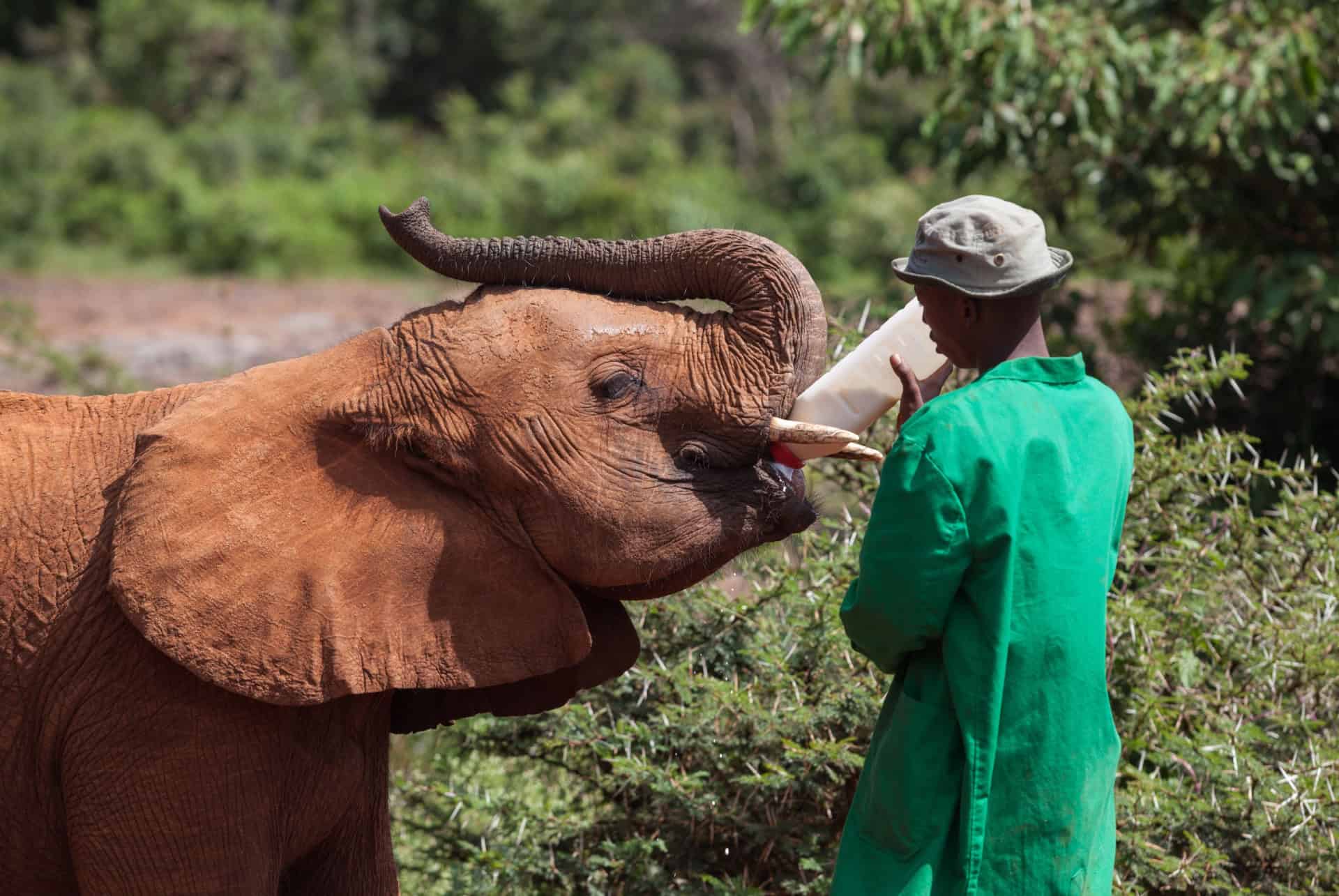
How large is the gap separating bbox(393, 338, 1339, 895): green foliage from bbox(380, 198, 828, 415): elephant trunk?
4.07ft

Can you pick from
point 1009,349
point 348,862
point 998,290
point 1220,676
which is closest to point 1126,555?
point 1220,676

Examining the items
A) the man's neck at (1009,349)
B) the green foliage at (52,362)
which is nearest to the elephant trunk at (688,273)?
the man's neck at (1009,349)

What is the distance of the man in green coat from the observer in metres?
2.63

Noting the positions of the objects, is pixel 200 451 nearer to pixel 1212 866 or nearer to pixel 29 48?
pixel 1212 866

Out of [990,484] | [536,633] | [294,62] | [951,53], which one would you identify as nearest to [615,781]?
[536,633]

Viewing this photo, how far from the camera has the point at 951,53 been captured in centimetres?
696

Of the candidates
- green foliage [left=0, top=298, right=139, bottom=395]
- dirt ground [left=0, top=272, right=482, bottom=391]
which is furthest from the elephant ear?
dirt ground [left=0, top=272, right=482, bottom=391]

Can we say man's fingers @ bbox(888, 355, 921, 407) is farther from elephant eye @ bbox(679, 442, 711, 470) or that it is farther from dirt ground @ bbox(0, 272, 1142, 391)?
dirt ground @ bbox(0, 272, 1142, 391)

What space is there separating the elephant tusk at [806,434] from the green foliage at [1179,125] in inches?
163

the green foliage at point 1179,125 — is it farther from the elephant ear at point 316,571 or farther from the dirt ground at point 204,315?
the elephant ear at point 316,571

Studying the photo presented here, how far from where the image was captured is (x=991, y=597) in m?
2.65

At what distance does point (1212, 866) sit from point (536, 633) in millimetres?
1861

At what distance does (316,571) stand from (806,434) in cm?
95

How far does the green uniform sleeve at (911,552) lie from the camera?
2.61 metres
